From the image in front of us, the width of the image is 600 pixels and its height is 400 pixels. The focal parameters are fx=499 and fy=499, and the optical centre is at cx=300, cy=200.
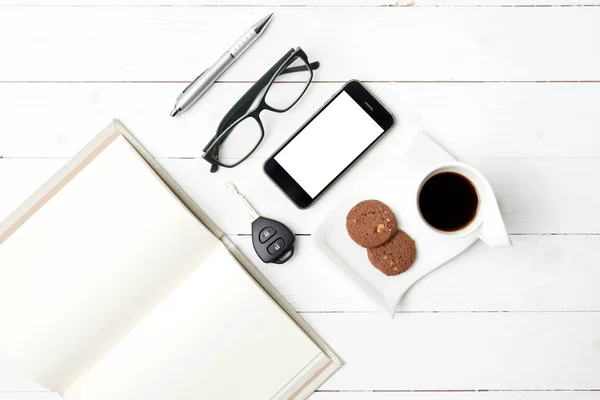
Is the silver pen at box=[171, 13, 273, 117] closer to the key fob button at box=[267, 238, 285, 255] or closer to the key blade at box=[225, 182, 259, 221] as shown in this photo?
the key blade at box=[225, 182, 259, 221]

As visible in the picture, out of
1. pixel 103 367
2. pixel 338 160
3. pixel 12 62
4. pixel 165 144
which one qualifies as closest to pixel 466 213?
pixel 338 160

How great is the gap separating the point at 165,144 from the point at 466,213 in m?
0.43

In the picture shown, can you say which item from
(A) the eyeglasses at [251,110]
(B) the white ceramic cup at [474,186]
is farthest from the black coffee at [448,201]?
(A) the eyeglasses at [251,110]

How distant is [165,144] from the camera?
28.4 inches

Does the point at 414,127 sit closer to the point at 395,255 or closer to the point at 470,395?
the point at 395,255

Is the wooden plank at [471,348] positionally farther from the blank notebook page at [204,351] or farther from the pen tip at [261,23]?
the pen tip at [261,23]

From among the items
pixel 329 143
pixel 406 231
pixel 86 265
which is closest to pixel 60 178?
pixel 86 265

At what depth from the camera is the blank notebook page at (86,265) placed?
68cm

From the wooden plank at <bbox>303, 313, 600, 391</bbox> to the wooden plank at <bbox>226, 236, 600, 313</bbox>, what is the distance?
15 millimetres

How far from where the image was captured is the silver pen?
0.70 m

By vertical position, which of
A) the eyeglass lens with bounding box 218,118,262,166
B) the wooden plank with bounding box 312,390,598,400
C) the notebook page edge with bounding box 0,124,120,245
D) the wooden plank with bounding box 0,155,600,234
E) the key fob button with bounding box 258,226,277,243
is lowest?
the wooden plank with bounding box 312,390,598,400

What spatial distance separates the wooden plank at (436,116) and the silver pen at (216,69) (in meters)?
0.02

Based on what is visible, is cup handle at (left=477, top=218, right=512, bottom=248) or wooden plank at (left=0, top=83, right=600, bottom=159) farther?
wooden plank at (left=0, top=83, right=600, bottom=159)

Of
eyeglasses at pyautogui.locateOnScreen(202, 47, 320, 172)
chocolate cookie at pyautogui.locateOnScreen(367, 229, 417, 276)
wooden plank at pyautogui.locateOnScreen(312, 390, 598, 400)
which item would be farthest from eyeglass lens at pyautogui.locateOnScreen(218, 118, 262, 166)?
wooden plank at pyautogui.locateOnScreen(312, 390, 598, 400)
